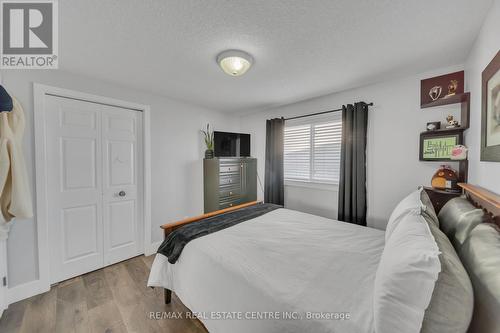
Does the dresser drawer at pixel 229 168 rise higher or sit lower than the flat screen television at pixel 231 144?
lower

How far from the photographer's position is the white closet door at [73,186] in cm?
220

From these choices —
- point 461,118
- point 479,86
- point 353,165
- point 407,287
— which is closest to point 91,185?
point 407,287

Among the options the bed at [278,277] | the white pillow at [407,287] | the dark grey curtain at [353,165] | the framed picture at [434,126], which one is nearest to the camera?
the white pillow at [407,287]

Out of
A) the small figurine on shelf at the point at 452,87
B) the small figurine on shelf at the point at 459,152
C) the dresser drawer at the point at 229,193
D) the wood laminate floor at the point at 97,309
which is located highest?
the small figurine on shelf at the point at 452,87

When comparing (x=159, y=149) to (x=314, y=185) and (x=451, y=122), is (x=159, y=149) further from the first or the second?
(x=451, y=122)

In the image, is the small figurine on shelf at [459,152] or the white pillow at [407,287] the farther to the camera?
the small figurine on shelf at [459,152]

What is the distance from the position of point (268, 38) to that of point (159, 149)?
2262 millimetres

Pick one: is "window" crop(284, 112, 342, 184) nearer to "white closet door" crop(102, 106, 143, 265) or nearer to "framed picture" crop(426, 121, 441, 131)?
"framed picture" crop(426, 121, 441, 131)

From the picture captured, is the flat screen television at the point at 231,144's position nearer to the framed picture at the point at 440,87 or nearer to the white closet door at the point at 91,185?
the white closet door at the point at 91,185

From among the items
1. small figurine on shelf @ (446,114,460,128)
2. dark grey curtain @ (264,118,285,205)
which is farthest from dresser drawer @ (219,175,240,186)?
small figurine on shelf @ (446,114,460,128)

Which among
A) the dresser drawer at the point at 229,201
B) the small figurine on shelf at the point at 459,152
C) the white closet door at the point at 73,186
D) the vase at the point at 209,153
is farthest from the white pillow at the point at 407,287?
the white closet door at the point at 73,186

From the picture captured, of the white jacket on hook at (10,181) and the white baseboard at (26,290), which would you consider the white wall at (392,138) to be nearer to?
the white jacket on hook at (10,181)

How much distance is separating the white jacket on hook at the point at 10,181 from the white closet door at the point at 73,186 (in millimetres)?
468

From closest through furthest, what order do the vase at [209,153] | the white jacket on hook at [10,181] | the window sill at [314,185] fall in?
the white jacket on hook at [10,181], the window sill at [314,185], the vase at [209,153]
